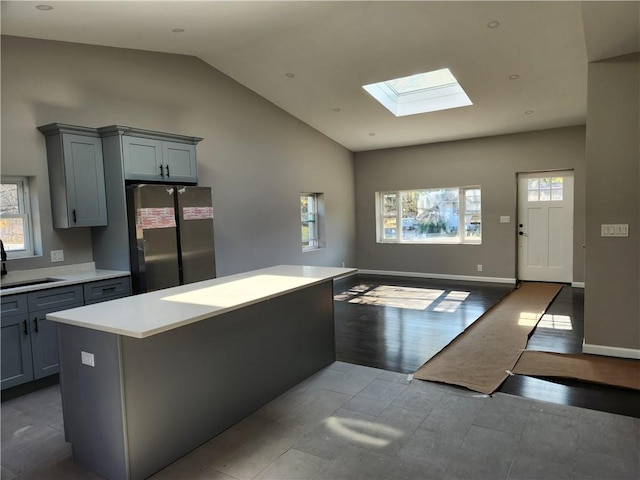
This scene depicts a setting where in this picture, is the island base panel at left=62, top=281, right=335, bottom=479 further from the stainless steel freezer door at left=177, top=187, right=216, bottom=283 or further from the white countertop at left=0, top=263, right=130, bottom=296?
the stainless steel freezer door at left=177, top=187, right=216, bottom=283

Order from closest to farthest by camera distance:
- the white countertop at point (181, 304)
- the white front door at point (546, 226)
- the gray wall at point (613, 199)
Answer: the white countertop at point (181, 304) < the gray wall at point (613, 199) < the white front door at point (546, 226)

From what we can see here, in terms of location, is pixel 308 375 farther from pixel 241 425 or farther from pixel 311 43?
pixel 311 43

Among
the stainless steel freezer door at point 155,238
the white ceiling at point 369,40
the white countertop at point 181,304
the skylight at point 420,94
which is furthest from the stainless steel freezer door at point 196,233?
the skylight at point 420,94

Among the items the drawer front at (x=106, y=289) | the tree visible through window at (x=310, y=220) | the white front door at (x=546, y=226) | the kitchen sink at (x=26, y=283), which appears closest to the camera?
the kitchen sink at (x=26, y=283)

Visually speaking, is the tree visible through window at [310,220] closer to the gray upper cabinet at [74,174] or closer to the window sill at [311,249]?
the window sill at [311,249]

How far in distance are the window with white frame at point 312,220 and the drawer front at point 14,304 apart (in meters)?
4.71

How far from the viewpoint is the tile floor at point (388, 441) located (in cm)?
216

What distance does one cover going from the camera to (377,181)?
8.39 meters

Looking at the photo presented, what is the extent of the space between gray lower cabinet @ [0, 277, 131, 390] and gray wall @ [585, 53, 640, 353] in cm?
455

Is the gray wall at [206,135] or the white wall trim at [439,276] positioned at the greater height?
the gray wall at [206,135]

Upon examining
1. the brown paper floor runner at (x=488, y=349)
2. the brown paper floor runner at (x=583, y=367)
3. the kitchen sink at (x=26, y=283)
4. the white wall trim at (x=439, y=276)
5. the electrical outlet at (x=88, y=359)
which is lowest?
the brown paper floor runner at (x=583, y=367)

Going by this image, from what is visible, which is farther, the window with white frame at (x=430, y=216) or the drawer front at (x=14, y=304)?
the window with white frame at (x=430, y=216)

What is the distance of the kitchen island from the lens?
2.11 m

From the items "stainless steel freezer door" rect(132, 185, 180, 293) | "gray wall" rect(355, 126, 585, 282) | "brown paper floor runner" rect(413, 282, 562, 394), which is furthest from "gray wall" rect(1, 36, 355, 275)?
"brown paper floor runner" rect(413, 282, 562, 394)
